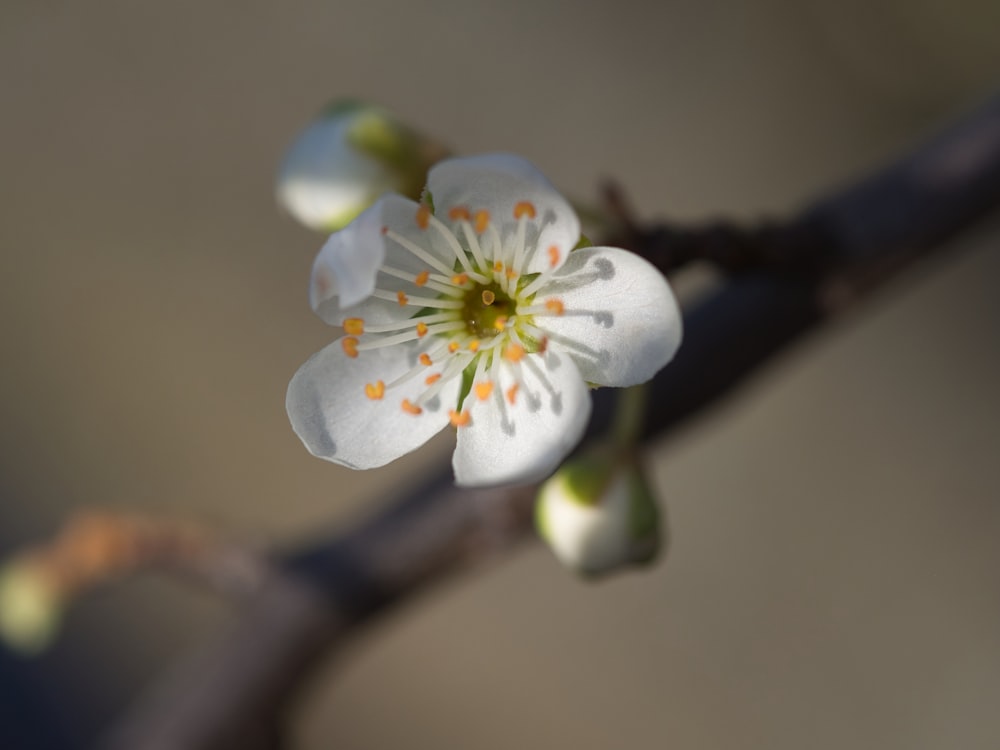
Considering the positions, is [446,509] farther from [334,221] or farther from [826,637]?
[826,637]

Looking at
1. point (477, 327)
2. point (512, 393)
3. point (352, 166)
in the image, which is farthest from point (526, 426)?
point (352, 166)

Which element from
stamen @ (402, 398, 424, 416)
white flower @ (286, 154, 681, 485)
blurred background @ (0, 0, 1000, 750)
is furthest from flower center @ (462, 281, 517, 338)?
blurred background @ (0, 0, 1000, 750)

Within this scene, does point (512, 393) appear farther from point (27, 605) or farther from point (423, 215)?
point (27, 605)

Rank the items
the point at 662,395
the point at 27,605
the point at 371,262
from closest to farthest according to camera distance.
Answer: the point at 371,262, the point at 662,395, the point at 27,605

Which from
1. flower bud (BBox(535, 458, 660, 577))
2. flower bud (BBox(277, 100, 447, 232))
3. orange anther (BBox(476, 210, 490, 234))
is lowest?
flower bud (BBox(535, 458, 660, 577))

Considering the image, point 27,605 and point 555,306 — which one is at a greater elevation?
point 27,605

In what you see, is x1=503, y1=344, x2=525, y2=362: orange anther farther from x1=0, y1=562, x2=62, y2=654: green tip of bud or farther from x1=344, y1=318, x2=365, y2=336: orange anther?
x1=0, y1=562, x2=62, y2=654: green tip of bud

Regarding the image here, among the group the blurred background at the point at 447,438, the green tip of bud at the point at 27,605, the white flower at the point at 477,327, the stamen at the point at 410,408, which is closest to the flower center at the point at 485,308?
the white flower at the point at 477,327
